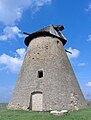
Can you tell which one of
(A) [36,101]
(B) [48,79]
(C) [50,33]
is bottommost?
(A) [36,101]

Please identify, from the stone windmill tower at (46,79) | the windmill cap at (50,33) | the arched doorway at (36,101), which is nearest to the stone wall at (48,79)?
the stone windmill tower at (46,79)

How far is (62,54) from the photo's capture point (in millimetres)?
22422

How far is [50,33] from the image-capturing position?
22422 mm

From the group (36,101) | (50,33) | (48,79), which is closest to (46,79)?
(48,79)

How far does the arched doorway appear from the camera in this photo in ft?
63.9

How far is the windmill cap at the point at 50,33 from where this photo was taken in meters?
22.6

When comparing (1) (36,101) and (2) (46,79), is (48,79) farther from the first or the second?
(1) (36,101)

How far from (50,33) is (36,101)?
24.0ft

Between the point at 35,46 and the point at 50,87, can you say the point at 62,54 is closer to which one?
the point at 35,46

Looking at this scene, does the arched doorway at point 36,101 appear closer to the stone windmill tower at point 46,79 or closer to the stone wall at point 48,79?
the stone windmill tower at point 46,79

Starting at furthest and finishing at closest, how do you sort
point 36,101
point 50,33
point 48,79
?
point 50,33 → point 48,79 → point 36,101

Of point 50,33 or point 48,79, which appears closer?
point 48,79

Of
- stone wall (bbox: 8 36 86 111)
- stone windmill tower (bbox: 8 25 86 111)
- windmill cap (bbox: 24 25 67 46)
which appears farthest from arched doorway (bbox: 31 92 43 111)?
windmill cap (bbox: 24 25 67 46)

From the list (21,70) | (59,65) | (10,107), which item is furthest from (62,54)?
(10,107)
